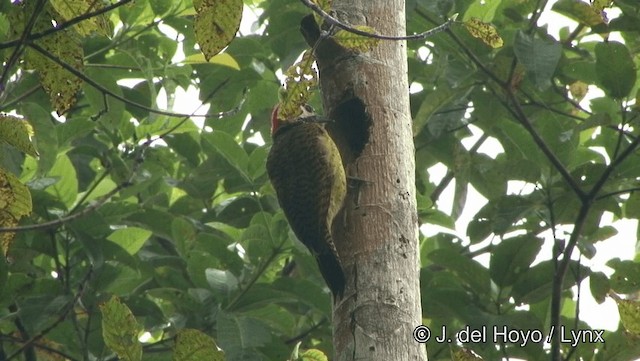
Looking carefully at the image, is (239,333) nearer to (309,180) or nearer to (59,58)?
(309,180)

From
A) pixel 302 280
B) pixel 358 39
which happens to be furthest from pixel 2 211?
pixel 302 280

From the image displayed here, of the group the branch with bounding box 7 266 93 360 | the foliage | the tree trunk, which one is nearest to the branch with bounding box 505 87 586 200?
the foliage

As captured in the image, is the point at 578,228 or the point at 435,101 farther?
the point at 435,101

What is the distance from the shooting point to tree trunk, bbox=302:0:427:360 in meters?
2.63

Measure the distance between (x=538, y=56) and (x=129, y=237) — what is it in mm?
1790

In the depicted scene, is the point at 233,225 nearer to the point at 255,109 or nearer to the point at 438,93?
the point at 255,109

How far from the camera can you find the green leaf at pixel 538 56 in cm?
365

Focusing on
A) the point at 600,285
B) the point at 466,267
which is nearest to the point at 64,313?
the point at 466,267

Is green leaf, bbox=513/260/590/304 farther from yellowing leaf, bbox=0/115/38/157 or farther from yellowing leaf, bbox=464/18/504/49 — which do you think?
yellowing leaf, bbox=0/115/38/157

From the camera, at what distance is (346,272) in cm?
283

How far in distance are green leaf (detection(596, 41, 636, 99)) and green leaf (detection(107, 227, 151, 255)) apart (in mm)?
1925

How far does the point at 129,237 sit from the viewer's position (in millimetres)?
3939

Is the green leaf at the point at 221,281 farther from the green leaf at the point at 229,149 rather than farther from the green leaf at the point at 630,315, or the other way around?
the green leaf at the point at 630,315

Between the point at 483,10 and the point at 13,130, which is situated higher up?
the point at 483,10
